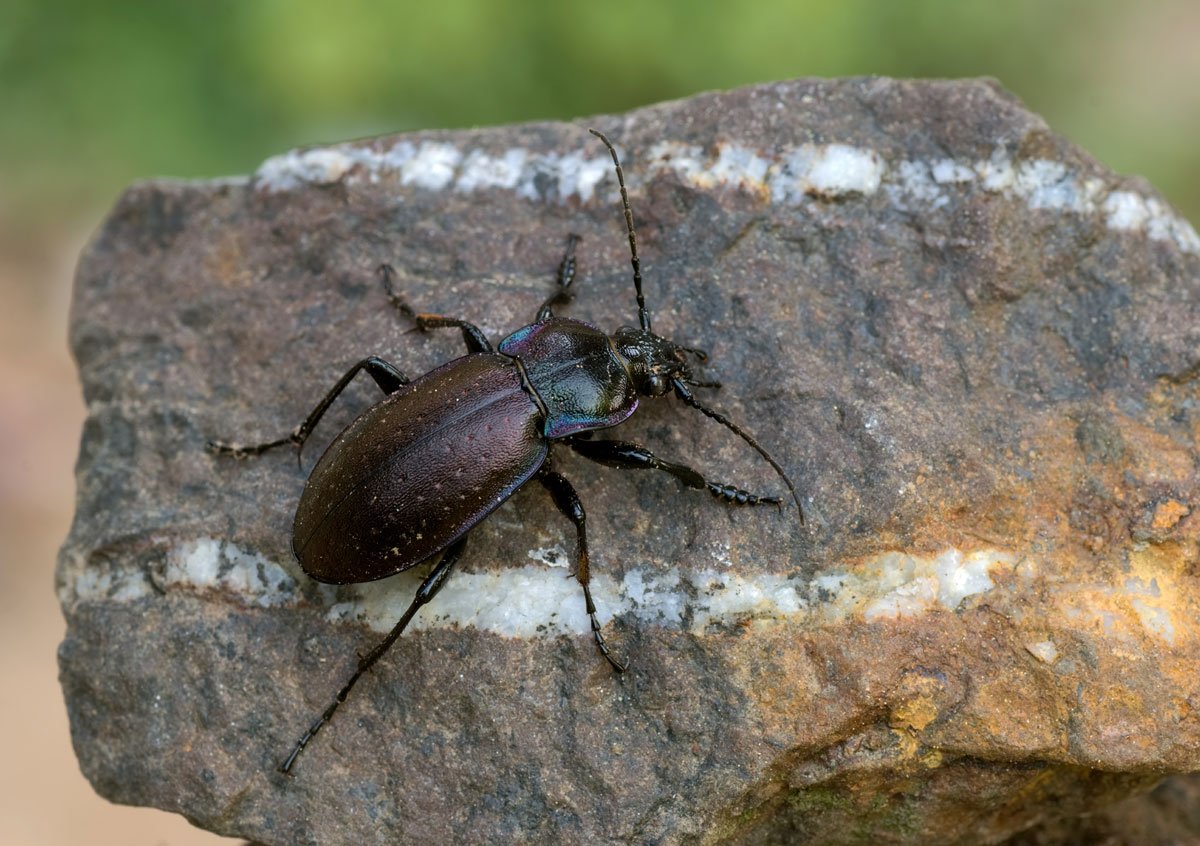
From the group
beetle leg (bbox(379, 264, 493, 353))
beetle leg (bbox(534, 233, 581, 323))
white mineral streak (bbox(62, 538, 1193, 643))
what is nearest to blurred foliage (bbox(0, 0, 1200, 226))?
beetle leg (bbox(534, 233, 581, 323))

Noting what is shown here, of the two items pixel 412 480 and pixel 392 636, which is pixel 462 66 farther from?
pixel 392 636

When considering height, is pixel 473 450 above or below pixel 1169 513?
below

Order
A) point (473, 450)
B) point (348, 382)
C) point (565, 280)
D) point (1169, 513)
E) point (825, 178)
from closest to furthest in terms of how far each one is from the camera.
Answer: point (1169, 513) → point (473, 450) → point (348, 382) → point (825, 178) → point (565, 280)

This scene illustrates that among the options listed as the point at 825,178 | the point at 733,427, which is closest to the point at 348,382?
the point at 733,427

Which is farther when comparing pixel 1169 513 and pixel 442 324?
pixel 442 324

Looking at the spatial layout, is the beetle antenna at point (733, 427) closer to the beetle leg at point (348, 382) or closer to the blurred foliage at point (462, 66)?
the beetle leg at point (348, 382)

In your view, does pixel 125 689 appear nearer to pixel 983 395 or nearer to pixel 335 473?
pixel 335 473
